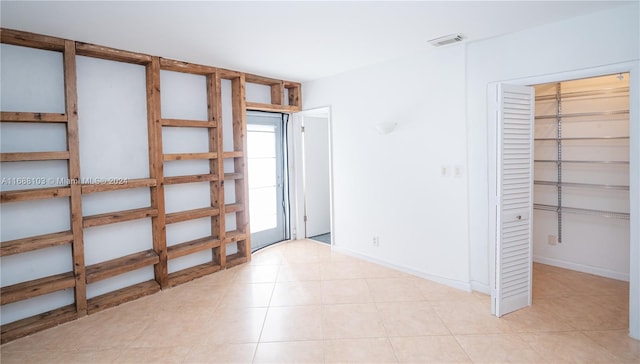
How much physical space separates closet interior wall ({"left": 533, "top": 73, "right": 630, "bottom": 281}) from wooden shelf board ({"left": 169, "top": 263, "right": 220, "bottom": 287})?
4.10m

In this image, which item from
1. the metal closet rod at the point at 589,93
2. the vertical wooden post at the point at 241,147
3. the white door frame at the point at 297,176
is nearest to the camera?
the metal closet rod at the point at 589,93

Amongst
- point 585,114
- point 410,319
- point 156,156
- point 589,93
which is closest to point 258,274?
point 156,156

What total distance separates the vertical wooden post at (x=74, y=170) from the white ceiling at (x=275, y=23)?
25 cm

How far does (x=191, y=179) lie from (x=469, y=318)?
3173mm

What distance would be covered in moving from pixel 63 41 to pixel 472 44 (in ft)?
12.4

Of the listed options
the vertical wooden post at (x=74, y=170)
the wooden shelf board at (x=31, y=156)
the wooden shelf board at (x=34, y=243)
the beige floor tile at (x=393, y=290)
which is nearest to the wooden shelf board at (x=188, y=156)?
the vertical wooden post at (x=74, y=170)

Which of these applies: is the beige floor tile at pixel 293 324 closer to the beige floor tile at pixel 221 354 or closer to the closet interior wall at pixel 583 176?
the beige floor tile at pixel 221 354

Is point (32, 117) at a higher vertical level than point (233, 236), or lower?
higher

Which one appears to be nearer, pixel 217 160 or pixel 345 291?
pixel 345 291

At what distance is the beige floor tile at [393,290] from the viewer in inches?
134

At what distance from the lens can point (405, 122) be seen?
3.96 metres

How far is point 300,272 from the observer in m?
4.20

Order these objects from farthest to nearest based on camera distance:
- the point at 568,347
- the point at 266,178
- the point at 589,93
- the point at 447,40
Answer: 1. the point at 266,178
2. the point at 589,93
3. the point at 447,40
4. the point at 568,347

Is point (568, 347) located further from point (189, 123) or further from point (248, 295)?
point (189, 123)
